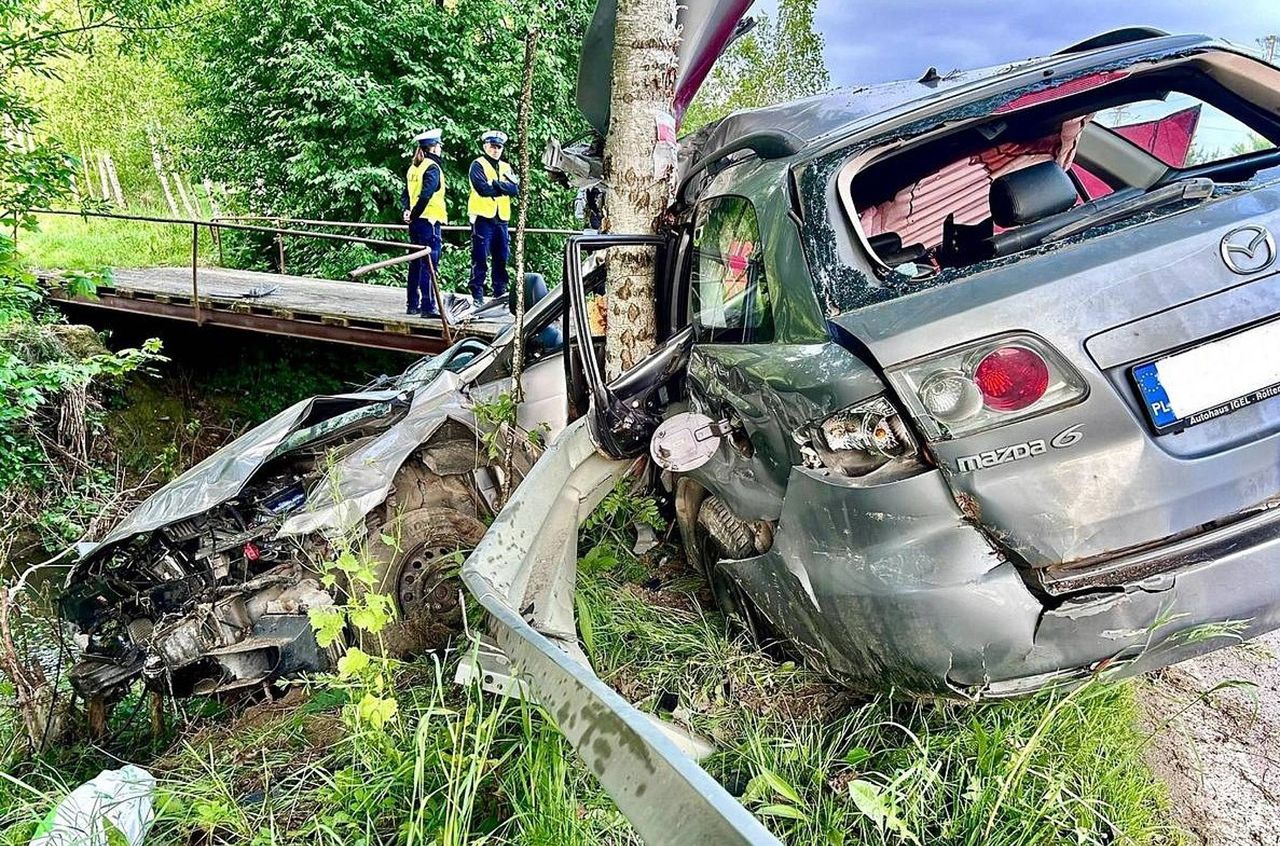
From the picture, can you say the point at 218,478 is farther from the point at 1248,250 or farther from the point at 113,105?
the point at 113,105

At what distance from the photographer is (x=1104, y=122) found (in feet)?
9.96

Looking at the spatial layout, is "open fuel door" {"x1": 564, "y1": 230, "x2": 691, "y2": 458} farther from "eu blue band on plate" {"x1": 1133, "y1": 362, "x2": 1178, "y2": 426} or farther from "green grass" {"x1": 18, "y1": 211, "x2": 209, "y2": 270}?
"green grass" {"x1": 18, "y1": 211, "x2": 209, "y2": 270}

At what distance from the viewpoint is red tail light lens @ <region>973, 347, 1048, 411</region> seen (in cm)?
154

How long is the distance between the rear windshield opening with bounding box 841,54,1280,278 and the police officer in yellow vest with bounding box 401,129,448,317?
5.54m

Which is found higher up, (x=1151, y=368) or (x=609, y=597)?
(x=1151, y=368)

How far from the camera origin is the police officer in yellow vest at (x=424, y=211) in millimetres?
7586

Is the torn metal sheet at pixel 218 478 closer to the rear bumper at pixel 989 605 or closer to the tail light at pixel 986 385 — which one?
the rear bumper at pixel 989 605

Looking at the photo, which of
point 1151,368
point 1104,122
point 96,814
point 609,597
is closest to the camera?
point 1151,368

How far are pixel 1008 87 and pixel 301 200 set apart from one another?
12.4 meters

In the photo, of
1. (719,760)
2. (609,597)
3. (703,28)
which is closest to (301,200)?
(703,28)

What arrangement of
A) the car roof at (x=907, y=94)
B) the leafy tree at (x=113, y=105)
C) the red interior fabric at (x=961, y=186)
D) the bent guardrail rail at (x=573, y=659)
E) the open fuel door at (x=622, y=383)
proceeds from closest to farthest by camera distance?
the bent guardrail rail at (x=573, y=659)
the car roof at (x=907, y=94)
the open fuel door at (x=622, y=383)
the red interior fabric at (x=961, y=186)
the leafy tree at (x=113, y=105)

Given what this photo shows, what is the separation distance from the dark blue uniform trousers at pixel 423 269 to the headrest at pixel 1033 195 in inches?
240

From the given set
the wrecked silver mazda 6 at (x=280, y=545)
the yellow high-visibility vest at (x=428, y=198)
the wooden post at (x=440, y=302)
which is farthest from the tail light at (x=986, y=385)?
the yellow high-visibility vest at (x=428, y=198)

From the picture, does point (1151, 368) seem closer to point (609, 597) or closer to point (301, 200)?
point (609, 597)
